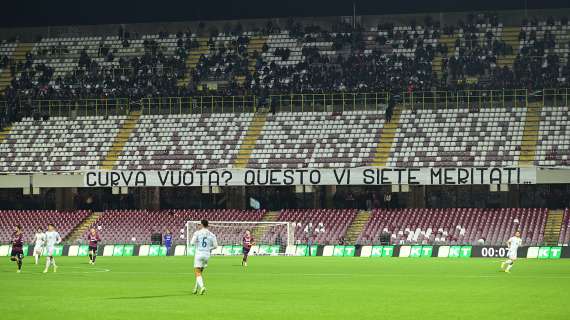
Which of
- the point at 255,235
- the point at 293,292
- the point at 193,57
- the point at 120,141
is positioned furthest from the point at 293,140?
the point at 293,292

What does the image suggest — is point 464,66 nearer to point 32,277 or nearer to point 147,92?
point 147,92

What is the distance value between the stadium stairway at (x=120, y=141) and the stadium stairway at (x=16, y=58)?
448 inches

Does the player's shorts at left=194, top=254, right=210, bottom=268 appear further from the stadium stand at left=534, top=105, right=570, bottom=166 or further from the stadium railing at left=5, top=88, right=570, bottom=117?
the stadium railing at left=5, top=88, right=570, bottom=117

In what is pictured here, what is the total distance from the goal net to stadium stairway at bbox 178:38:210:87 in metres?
15.2

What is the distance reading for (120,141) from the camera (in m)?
79.1

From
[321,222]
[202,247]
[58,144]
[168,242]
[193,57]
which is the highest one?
[193,57]

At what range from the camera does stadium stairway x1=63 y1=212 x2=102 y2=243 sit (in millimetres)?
74938

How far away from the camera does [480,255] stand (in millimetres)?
63500

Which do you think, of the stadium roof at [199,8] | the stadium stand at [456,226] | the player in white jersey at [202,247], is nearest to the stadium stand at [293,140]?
the stadium stand at [456,226]

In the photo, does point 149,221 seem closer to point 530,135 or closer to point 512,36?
point 530,135

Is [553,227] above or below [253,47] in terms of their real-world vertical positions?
below

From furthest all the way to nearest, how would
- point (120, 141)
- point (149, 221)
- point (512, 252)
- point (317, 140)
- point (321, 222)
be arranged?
1. point (120, 141)
2. point (317, 140)
3. point (149, 221)
4. point (321, 222)
5. point (512, 252)

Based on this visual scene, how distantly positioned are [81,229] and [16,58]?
19315 millimetres

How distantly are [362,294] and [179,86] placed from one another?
50666 millimetres
